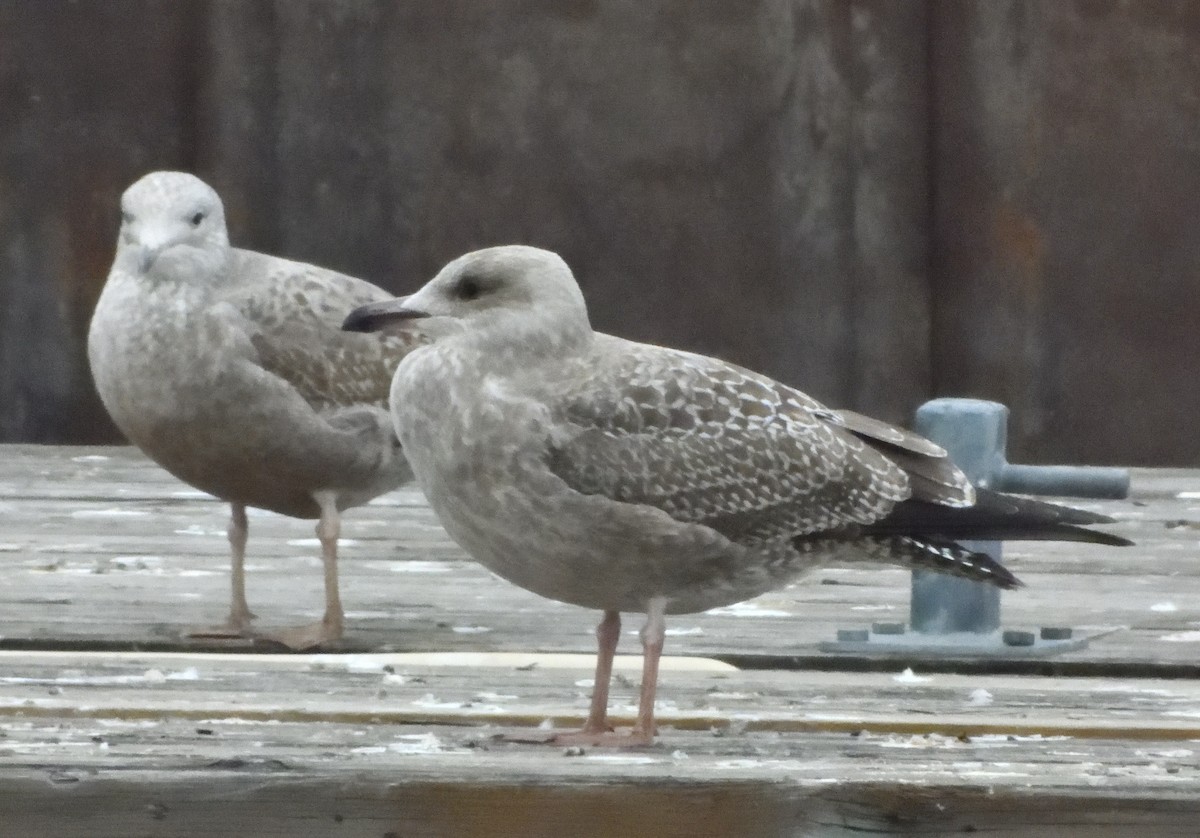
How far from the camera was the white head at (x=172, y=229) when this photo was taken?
475 centimetres

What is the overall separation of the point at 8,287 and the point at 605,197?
1682mm

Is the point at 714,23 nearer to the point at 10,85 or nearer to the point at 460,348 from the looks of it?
the point at 10,85

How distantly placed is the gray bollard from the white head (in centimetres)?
140

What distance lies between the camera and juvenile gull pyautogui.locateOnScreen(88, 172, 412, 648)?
A: 4.68m

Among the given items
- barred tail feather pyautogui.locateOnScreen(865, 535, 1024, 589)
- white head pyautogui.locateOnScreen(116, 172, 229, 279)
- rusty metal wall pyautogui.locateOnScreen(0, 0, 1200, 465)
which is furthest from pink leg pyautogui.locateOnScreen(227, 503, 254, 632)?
rusty metal wall pyautogui.locateOnScreen(0, 0, 1200, 465)

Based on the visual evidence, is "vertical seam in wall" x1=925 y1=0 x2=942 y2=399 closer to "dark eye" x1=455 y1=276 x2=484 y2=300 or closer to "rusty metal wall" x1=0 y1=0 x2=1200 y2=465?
"rusty metal wall" x1=0 y1=0 x2=1200 y2=465

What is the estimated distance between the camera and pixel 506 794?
302 cm

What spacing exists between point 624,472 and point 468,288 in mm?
342

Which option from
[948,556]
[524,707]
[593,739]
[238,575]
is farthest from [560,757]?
[238,575]

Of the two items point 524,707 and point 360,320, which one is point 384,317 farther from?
point 524,707

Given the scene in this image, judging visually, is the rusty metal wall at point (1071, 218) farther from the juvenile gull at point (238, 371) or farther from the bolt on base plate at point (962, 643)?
the bolt on base plate at point (962, 643)

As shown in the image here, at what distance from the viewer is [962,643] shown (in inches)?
172

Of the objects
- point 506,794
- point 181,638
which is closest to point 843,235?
point 181,638

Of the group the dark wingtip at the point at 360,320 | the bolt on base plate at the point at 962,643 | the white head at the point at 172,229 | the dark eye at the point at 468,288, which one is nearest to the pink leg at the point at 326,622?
the white head at the point at 172,229
